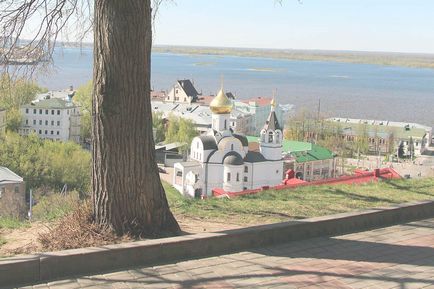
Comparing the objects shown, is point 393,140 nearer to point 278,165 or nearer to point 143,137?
point 278,165

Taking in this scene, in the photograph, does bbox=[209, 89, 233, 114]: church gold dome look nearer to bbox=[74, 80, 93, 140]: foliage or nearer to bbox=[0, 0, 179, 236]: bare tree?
bbox=[74, 80, 93, 140]: foliage

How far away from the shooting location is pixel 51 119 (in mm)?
47938

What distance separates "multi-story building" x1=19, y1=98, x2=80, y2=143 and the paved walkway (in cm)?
4449

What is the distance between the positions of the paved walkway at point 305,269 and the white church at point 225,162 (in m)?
23.3

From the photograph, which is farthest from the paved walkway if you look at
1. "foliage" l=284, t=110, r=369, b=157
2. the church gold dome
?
"foliage" l=284, t=110, r=369, b=157

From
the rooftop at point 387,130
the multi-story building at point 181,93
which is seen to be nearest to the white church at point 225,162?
the rooftop at point 387,130

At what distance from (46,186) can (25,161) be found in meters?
2.59

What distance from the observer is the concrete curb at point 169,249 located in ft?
12.7

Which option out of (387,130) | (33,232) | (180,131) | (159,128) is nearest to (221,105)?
(180,131)

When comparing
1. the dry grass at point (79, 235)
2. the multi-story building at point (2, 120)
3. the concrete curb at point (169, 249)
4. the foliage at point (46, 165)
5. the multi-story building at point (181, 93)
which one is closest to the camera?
the concrete curb at point (169, 249)

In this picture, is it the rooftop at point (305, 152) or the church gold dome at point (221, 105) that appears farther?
the rooftop at point (305, 152)

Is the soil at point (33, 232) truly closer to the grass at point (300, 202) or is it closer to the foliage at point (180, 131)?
the grass at point (300, 202)

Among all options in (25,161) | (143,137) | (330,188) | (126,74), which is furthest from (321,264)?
(25,161)

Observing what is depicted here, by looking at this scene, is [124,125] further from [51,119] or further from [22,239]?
[51,119]
